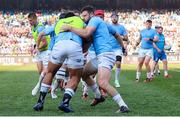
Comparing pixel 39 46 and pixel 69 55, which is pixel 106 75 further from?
pixel 39 46

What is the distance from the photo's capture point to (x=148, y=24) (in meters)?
21.3

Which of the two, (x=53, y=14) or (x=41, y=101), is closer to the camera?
(x=41, y=101)

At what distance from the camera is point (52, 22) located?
53281 mm

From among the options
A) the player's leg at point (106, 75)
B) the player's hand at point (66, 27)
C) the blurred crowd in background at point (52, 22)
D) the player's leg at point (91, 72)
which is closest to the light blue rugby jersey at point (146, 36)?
the player's leg at point (91, 72)

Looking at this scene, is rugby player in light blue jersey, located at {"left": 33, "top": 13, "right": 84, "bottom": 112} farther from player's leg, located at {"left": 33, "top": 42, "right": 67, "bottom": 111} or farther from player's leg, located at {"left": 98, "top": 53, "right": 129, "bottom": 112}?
player's leg, located at {"left": 98, "top": 53, "right": 129, "bottom": 112}

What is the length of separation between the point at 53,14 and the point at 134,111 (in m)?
49.2

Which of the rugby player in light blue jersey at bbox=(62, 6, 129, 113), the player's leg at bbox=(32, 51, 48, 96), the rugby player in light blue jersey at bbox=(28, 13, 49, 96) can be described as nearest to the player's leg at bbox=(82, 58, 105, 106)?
the rugby player in light blue jersey at bbox=(62, 6, 129, 113)

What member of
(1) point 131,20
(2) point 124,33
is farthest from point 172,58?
(2) point 124,33

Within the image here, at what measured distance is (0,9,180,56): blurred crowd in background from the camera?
51419 millimetres

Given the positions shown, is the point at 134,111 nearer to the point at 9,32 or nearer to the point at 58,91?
the point at 58,91

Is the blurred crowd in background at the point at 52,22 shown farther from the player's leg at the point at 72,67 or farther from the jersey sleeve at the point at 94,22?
the jersey sleeve at the point at 94,22

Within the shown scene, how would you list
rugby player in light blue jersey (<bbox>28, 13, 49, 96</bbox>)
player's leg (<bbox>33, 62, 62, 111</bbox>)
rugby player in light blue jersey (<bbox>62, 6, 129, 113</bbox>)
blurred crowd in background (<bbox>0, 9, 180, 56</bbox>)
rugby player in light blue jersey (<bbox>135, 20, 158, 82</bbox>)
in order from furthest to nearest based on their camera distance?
blurred crowd in background (<bbox>0, 9, 180, 56</bbox>) → rugby player in light blue jersey (<bbox>135, 20, 158, 82</bbox>) → rugby player in light blue jersey (<bbox>28, 13, 49, 96</bbox>) → player's leg (<bbox>33, 62, 62, 111</bbox>) → rugby player in light blue jersey (<bbox>62, 6, 129, 113</bbox>)

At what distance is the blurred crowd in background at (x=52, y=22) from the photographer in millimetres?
51419

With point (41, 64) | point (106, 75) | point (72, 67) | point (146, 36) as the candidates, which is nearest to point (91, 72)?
point (72, 67)
